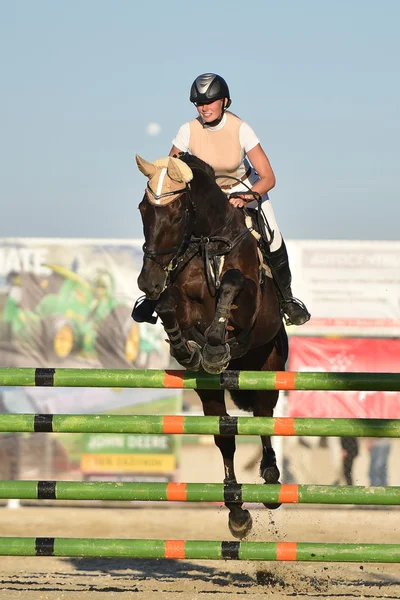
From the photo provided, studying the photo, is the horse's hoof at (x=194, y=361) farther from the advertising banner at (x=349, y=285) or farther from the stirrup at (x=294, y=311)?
the advertising banner at (x=349, y=285)

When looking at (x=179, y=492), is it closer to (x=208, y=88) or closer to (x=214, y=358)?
(x=214, y=358)

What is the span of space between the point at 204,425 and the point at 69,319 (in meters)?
10.0

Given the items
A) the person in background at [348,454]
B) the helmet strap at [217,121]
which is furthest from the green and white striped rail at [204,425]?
the person in background at [348,454]

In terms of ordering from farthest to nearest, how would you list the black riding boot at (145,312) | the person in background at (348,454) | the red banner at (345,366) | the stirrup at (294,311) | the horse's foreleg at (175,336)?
the red banner at (345,366), the person in background at (348,454), the stirrup at (294,311), the black riding boot at (145,312), the horse's foreleg at (175,336)

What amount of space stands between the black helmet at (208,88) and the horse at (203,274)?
0.45 metres

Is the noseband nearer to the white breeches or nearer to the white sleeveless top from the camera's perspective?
the white sleeveless top

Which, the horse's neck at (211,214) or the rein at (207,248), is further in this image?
the horse's neck at (211,214)

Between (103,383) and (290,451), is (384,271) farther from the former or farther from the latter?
(103,383)

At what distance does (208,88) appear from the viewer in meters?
6.52

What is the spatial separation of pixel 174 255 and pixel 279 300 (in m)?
1.60

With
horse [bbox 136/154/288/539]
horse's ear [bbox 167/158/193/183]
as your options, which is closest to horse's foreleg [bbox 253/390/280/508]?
horse [bbox 136/154/288/539]

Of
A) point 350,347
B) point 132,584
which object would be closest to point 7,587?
point 132,584

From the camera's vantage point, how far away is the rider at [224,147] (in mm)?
6543

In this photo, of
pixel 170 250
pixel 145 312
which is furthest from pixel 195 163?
pixel 145 312
